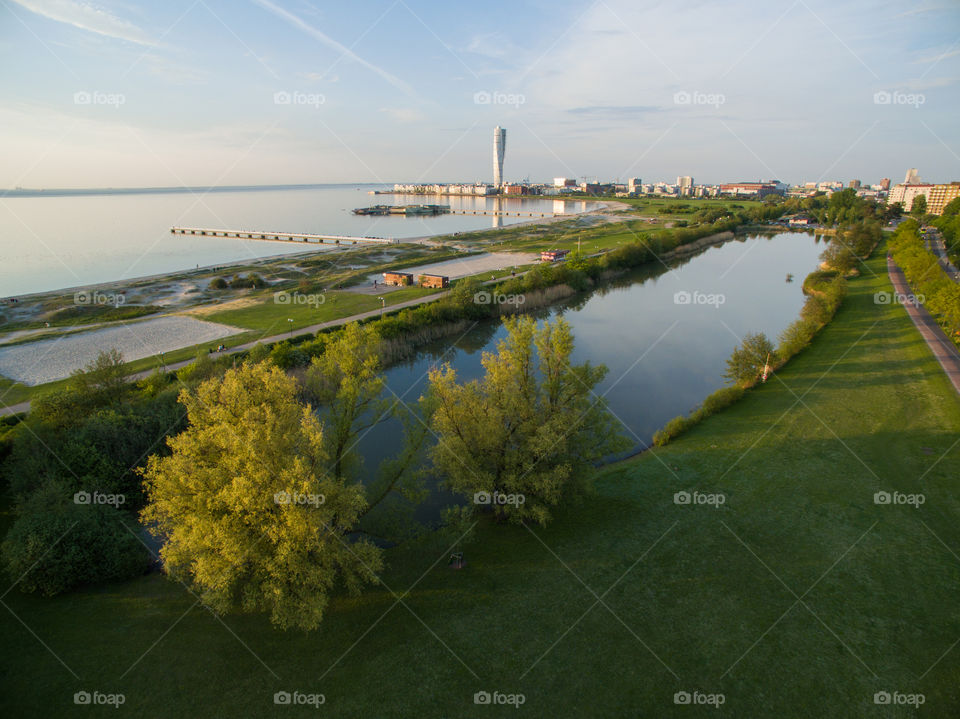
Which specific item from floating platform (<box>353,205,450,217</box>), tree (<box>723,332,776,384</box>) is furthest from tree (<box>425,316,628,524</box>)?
floating platform (<box>353,205,450,217</box>)

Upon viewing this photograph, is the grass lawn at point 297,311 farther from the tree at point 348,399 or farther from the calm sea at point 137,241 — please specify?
the calm sea at point 137,241

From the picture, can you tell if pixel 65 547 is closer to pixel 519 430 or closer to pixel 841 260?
pixel 519 430

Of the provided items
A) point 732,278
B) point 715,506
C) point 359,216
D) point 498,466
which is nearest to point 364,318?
point 498,466

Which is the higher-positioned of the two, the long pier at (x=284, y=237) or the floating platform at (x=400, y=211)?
the floating platform at (x=400, y=211)

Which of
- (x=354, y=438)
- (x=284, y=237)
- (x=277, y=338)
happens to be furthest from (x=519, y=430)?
(x=284, y=237)

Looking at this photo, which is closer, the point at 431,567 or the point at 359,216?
the point at 431,567

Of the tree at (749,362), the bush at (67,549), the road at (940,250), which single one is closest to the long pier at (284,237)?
the tree at (749,362)

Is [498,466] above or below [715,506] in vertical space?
above

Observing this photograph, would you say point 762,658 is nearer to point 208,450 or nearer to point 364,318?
point 208,450

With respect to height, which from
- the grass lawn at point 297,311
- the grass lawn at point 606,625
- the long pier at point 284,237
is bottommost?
the grass lawn at point 606,625
